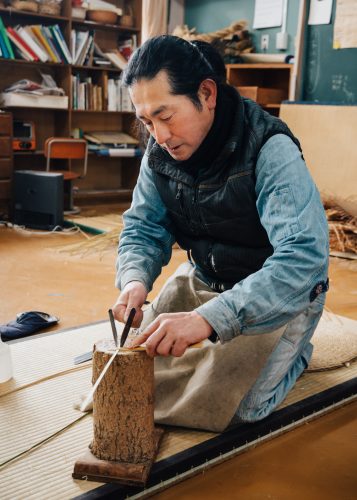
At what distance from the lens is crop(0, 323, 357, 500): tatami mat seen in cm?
133

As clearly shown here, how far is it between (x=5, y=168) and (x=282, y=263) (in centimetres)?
399

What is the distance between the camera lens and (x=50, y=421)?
1.60 meters

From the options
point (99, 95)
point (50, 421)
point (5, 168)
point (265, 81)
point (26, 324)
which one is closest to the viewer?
point (50, 421)

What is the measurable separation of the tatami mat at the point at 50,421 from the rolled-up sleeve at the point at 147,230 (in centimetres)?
45

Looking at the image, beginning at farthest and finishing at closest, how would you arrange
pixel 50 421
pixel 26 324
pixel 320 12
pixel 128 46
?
pixel 128 46, pixel 320 12, pixel 26 324, pixel 50 421

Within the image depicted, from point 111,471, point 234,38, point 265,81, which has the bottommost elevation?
point 111,471

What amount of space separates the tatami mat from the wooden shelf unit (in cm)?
334

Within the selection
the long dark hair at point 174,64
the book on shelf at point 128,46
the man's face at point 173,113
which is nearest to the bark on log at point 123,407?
the man's face at point 173,113

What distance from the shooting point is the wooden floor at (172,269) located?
1.38 meters

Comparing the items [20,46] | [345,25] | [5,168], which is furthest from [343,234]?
[20,46]

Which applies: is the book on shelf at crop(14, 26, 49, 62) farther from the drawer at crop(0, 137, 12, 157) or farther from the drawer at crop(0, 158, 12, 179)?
the drawer at crop(0, 158, 12, 179)

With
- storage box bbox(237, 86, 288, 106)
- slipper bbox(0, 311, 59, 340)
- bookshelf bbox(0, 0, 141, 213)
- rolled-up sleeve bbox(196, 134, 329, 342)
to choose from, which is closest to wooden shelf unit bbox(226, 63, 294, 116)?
storage box bbox(237, 86, 288, 106)

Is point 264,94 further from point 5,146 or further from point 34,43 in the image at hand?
point 5,146

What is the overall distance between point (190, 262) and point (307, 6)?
3.60 metres
